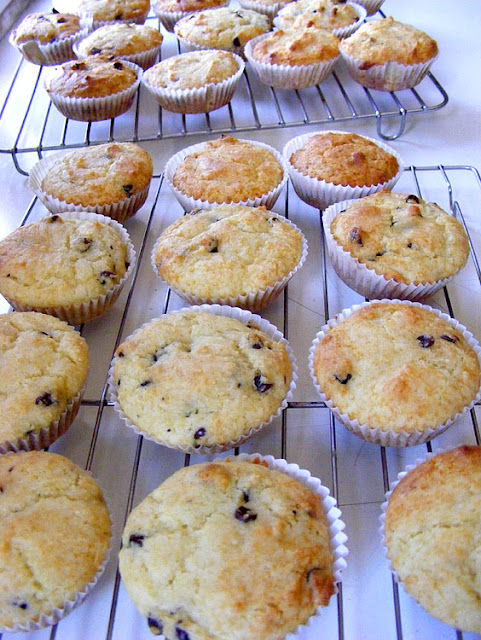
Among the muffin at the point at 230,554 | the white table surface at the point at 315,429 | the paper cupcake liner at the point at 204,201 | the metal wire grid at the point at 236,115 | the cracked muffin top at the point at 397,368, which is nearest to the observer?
the muffin at the point at 230,554

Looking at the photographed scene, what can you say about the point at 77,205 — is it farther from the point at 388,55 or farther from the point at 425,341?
the point at 388,55

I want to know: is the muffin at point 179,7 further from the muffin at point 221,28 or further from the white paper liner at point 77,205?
the white paper liner at point 77,205

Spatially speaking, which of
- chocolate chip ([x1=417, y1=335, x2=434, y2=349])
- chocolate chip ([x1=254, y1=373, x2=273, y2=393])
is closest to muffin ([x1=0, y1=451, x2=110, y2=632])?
chocolate chip ([x1=254, y1=373, x2=273, y2=393])

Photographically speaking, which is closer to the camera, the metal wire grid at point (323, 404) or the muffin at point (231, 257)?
the metal wire grid at point (323, 404)

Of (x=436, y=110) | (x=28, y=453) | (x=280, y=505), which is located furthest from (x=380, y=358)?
(x=436, y=110)

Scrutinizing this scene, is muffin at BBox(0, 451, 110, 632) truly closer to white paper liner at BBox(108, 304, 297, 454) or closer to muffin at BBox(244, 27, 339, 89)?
white paper liner at BBox(108, 304, 297, 454)

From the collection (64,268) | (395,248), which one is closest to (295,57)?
(395,248)

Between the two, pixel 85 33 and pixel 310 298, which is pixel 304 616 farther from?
pixel 85 33

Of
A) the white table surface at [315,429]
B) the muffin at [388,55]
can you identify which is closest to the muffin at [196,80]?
the white table surface at [315,429]
